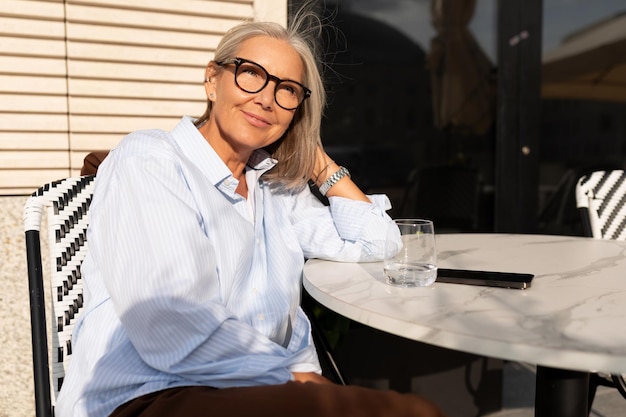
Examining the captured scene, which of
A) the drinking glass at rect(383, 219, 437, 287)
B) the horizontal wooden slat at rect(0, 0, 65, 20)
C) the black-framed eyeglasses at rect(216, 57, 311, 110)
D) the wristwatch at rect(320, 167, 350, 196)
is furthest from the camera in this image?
the horizontal wooden slat at rect(0, 0, 65, 20)

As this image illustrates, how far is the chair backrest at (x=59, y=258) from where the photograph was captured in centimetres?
159

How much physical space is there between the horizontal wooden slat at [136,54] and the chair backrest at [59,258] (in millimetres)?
983

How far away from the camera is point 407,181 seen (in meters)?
3.86

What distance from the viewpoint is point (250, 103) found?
1.75m

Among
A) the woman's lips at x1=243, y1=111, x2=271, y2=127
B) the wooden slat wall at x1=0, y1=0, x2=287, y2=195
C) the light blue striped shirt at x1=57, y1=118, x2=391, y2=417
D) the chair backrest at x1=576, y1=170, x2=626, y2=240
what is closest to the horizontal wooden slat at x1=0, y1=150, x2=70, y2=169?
the wooden slat wall at x1=0, y1=0, x2=287, y2=195

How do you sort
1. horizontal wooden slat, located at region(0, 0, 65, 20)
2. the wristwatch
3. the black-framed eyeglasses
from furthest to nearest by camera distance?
horizontal wooden slat, located at region(0, 0, 65, 20), the wristwatch, the black-framed eyeglasses

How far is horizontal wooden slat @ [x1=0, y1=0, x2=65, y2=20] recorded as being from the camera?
7.82ft

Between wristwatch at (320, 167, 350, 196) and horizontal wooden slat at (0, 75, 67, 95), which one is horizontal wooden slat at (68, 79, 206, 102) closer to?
horizontal wooden slat at (0, 75, 67, 95)

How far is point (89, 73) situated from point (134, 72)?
0.62 ft

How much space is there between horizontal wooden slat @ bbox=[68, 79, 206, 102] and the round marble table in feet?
4.19

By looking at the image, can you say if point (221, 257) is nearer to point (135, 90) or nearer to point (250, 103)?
point (250, 103)

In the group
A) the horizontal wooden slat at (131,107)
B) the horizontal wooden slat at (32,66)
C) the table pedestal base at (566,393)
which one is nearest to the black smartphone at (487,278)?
the table pedestal base at (566,393)

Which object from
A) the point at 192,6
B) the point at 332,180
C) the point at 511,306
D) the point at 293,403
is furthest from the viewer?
the point at 192,6

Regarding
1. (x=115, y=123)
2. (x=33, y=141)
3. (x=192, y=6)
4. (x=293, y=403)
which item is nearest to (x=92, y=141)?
(x=115, y=123)
